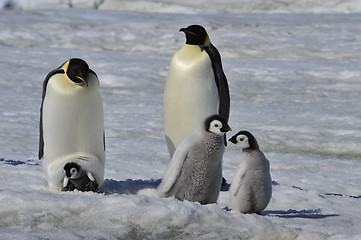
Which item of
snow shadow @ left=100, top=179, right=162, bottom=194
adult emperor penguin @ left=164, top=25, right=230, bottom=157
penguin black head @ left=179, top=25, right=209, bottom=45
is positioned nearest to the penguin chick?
snow shadow @ left=100, top=179, right=162, bottom=194

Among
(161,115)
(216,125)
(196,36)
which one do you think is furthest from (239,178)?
(161,115)

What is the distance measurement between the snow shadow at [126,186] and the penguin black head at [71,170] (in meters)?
0.26

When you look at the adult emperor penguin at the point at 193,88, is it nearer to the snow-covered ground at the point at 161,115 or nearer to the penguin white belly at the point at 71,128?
the snow-covered ground at the point at 161,115

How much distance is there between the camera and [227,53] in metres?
15.0

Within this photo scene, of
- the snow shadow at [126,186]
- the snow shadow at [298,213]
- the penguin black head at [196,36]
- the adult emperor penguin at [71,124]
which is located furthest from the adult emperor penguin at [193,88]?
the snow shadow at [298,213]

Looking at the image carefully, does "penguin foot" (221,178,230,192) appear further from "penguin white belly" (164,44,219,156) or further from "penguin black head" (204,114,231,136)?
"penguin black head" (204,114,231,136)

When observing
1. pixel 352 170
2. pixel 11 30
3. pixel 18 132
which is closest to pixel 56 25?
pixel 11 30

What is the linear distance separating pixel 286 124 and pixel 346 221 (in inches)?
172

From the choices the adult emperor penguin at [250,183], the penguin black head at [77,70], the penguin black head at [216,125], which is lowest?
the adult emperor penguin at [250,183]

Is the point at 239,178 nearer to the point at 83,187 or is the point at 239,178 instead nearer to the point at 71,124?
the point at 83,187

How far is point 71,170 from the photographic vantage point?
4.23 m

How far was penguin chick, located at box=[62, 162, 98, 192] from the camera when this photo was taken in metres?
4.25

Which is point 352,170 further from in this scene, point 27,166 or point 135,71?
point 135,71

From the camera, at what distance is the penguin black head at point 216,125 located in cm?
393
